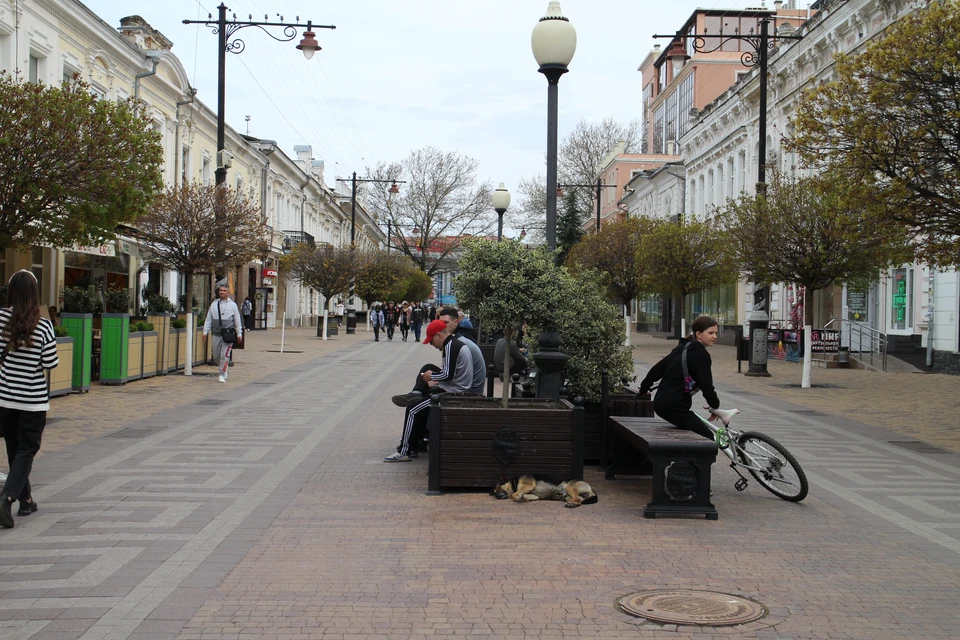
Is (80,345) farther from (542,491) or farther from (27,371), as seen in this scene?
(542,491)

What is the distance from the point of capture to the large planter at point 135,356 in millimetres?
16375

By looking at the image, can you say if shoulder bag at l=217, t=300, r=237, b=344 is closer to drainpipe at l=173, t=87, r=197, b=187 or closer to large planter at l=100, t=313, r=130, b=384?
large planter at l=100, t=313, r=130, b=384

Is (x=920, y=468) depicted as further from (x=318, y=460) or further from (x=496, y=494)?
(x=318, y=460)

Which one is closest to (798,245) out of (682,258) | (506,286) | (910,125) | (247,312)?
(910,125)

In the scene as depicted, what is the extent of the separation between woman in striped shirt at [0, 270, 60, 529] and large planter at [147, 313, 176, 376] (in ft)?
38.5

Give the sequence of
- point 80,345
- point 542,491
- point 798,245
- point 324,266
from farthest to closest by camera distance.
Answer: point 324,266
point 798,245
point 80,345
point 542,491

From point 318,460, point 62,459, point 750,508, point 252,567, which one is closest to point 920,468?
point 750,508

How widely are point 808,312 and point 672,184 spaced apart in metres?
34.8

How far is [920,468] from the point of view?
375 inches

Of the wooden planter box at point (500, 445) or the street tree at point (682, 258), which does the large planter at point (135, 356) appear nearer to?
the wooden planter box at point (500, 445)

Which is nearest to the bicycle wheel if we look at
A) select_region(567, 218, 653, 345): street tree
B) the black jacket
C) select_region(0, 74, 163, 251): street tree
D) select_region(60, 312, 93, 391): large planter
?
the black jacket

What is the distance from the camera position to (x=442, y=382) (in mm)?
9172

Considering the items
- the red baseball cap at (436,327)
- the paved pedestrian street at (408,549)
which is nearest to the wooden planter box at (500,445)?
the paved pedestrian street at (408,549)

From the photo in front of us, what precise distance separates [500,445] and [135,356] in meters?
11.1
